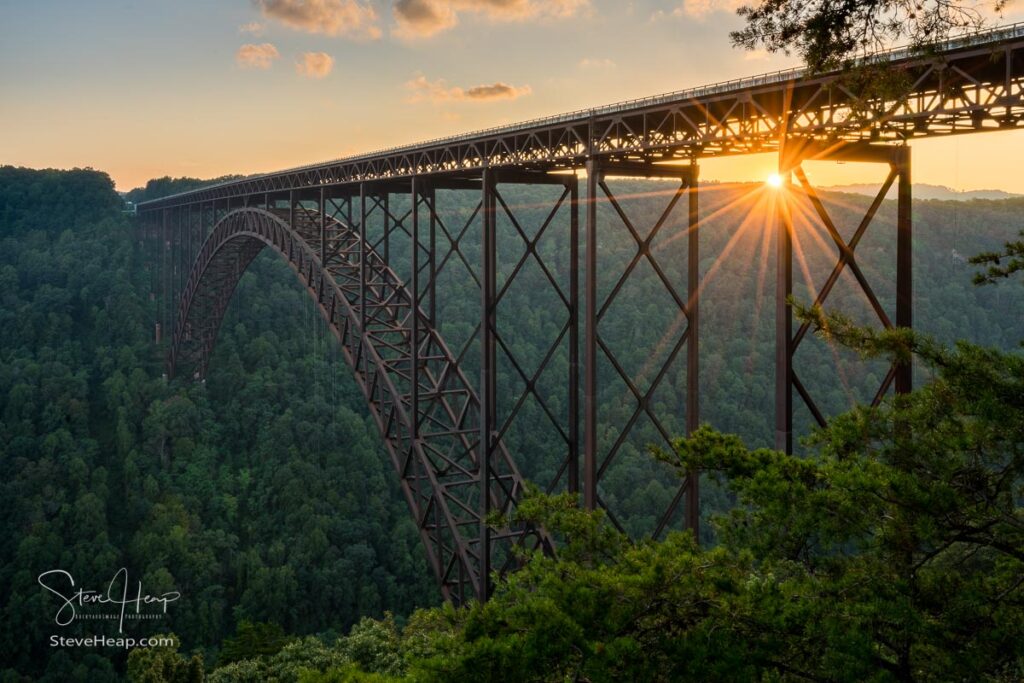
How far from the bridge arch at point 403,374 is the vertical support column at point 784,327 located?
471 cm

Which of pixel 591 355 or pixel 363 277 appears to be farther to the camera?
pixel 363 277

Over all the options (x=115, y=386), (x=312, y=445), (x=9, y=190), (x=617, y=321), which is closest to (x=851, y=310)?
(x=617, y=321)

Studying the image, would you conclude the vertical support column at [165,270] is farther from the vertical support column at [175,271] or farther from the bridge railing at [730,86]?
the bridge railing at [730,86]

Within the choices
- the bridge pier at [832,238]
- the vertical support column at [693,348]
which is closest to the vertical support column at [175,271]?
the vertical support column at [693,348]

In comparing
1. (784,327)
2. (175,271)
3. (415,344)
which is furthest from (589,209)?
(175,271)

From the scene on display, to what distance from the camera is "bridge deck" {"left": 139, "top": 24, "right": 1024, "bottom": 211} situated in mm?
8320

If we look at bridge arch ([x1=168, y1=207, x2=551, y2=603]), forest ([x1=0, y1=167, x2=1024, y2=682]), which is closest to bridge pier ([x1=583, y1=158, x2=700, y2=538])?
forest ([x1=0, y1=167, x2=1024, y2=682])

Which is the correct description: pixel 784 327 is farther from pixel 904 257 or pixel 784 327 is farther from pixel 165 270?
pixel 165 270

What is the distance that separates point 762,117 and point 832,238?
2.17 m

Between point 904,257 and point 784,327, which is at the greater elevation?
point 904,257

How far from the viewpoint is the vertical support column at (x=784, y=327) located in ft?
31.7
